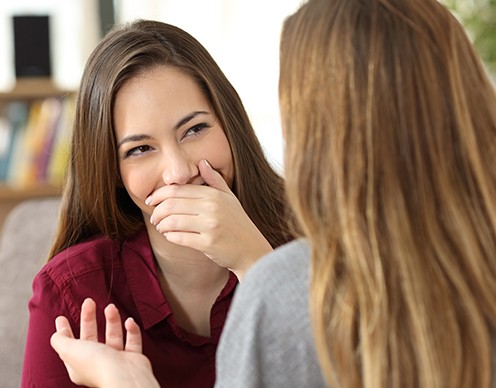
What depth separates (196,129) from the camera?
186cm

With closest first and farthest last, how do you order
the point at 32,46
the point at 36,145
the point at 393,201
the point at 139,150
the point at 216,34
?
the point at 393,201
the point at 139,150
the point at 36,145
the point at 32,46
the point at 216,34

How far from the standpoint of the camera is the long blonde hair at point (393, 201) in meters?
1.20

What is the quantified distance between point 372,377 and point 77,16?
4104 millimetres

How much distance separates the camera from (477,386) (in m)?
1.20

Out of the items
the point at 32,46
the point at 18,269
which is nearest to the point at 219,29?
the point at 32,46

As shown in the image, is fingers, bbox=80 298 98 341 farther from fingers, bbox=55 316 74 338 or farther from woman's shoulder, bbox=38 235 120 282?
woman's shoulder, bbox=38 235 120 282

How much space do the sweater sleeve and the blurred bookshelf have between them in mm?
2304

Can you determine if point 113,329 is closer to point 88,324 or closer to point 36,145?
point 88,324

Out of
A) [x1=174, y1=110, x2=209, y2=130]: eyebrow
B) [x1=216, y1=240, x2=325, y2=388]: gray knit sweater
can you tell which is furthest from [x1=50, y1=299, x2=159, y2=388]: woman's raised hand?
[x1=174, y1=110, x2=209, y2=130]: eyebrow

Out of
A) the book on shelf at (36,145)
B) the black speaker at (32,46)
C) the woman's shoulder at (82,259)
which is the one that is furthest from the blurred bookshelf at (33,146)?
the woman's shoulder at (82,259)

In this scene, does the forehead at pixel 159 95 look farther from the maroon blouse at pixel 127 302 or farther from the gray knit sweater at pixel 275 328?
the gray knit sweater at pixel 275 328

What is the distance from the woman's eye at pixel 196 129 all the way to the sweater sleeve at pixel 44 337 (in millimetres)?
399

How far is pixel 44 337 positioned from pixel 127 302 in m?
0.19

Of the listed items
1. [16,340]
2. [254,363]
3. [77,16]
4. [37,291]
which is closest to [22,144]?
[77,16]
